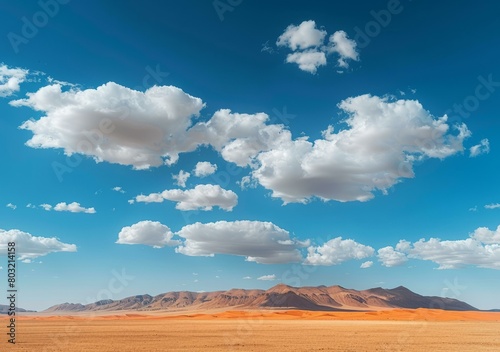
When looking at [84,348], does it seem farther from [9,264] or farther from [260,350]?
[260,350]

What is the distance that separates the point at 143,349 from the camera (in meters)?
34.1

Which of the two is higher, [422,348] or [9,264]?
[9,264]

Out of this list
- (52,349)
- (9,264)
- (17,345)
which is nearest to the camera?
(9,264)

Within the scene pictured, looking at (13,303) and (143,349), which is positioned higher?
(13,303)

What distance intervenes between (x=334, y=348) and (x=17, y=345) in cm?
2659

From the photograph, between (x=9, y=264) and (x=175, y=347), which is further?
(x=175, y=347)

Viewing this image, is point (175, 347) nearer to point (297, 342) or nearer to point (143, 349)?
point (143, 349)

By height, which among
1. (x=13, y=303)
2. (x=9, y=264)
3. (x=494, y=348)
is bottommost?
(x=494, y=348)

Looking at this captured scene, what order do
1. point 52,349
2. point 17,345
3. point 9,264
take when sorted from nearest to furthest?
point 9,264, point 52,349, point 17,345

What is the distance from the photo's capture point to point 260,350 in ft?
108

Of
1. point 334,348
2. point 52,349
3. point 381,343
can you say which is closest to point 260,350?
point 334,348

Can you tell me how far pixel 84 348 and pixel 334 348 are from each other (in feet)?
64.0

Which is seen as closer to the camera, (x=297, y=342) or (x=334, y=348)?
(x=334, y=348)

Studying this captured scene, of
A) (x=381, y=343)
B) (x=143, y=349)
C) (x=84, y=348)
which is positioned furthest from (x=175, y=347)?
(x=381, y=343)
